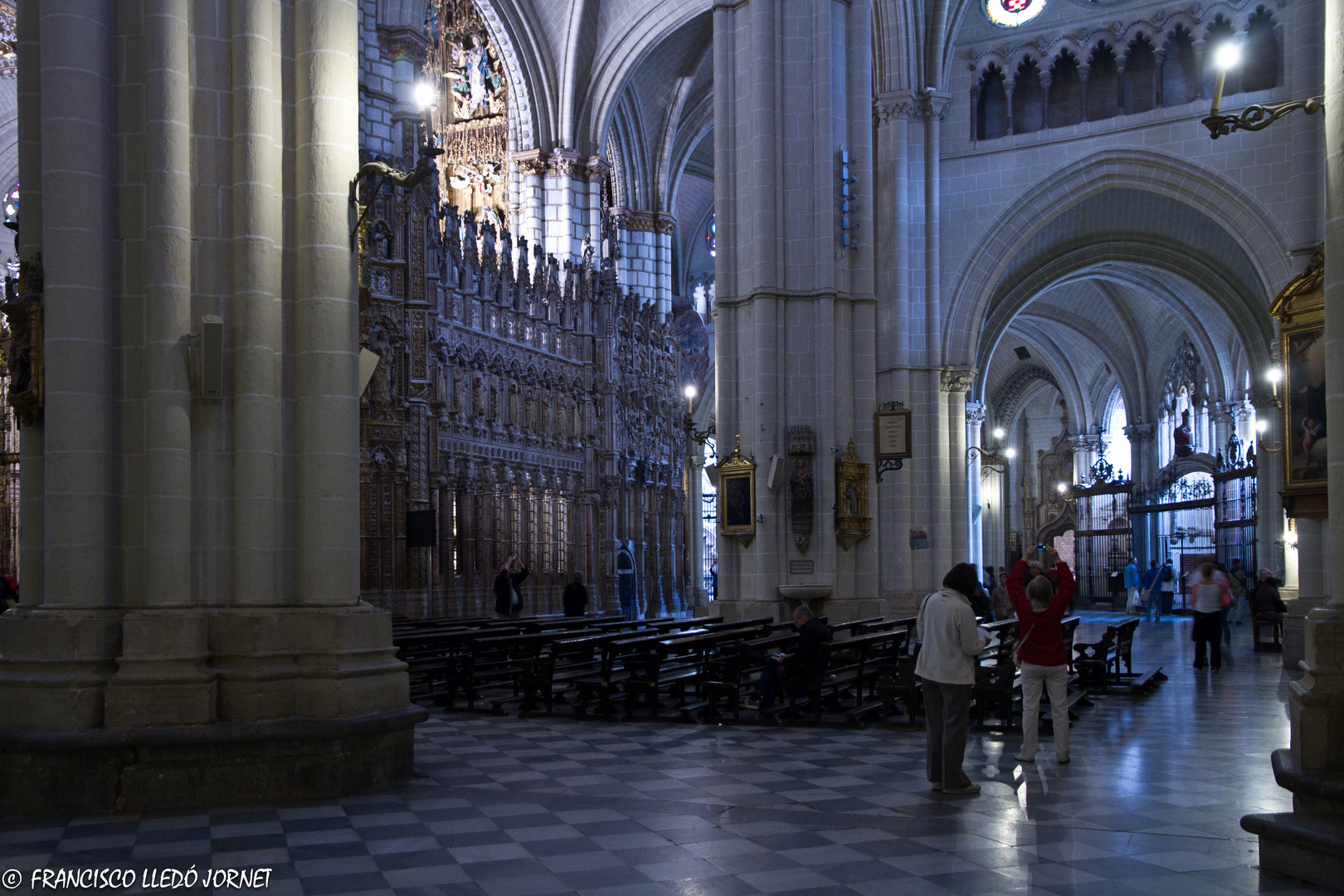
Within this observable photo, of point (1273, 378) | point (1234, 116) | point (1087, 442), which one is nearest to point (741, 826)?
point (1234, 116)

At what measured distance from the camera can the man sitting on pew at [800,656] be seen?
10.4m

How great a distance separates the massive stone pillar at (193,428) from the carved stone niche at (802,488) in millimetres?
8422

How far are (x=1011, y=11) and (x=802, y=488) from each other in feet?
48.7

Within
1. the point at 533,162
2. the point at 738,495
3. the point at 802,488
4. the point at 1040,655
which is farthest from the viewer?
the point at 533,162

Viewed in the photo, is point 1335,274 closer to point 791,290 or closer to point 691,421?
point 791,290

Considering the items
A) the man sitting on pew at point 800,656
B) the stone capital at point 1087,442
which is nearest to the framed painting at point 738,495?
the man sitting on pew at point 800,656

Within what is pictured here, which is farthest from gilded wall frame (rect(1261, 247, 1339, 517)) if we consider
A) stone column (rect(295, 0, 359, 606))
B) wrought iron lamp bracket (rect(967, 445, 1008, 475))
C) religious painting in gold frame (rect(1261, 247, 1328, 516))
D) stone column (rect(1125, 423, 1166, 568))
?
wrought iron lamp bracket (rect(967, 445, 1008, 475))

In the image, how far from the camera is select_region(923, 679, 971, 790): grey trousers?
7133mm

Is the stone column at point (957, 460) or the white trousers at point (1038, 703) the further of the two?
the stone column at point (957, 460)

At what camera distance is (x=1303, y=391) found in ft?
45.9

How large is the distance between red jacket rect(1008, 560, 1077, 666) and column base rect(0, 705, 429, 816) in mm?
4539

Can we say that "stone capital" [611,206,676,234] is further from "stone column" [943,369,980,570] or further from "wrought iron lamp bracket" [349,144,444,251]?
"wrought iron lamp bracket" [349,144,444,251]

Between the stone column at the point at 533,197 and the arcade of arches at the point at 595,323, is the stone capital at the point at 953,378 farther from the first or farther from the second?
the stone column at the point at 533,197

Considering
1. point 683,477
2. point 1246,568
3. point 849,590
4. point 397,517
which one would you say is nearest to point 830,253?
point 849,590
